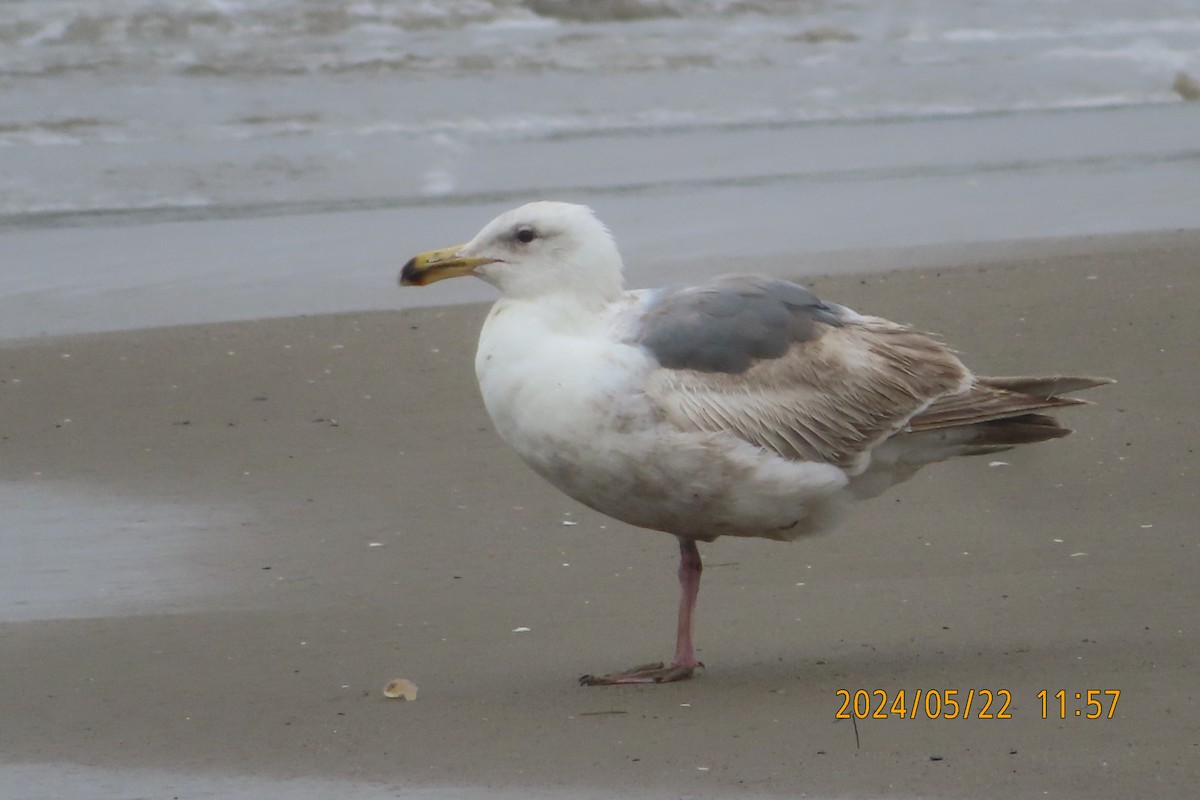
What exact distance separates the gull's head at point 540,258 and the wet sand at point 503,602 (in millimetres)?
940

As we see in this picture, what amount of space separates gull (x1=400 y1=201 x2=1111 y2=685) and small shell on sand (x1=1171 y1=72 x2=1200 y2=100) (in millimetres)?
11295

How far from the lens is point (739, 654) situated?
16.3 ft

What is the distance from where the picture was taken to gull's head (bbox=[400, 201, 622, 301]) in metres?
Result: 4.97

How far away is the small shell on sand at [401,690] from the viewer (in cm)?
457

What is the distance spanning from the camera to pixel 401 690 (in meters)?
4.59

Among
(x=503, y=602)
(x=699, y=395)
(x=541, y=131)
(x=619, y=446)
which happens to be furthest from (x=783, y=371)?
(x=541, y=131)

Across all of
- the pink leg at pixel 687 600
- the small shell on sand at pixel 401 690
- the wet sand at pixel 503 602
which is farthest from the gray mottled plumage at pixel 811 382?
the small shell on sand at pixel 401 690

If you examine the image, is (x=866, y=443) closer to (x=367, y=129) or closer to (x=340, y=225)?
(x=340, y=225)

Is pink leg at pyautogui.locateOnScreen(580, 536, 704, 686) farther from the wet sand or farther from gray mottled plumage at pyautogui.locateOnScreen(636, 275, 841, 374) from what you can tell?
gray mottled plumage at pyautogui.locateOnScreen(636, 275, 841, 374)

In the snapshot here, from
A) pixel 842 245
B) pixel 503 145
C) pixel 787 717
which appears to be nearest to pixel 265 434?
pixel 787 717

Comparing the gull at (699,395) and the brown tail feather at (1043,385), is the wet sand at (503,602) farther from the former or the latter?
the brown tail feather at (1043,385)

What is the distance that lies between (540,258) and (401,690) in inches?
48.5

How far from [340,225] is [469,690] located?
680 centimetres

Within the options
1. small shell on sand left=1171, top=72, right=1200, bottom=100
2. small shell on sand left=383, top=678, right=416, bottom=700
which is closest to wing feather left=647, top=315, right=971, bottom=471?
small shell on sand left=383, top=678, right=416, bottom=700
